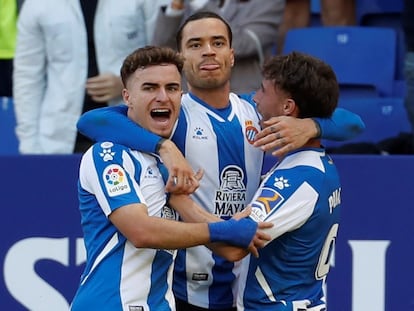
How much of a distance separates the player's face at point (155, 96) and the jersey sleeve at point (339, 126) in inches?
23.6

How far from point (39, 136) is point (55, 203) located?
1.12 metres

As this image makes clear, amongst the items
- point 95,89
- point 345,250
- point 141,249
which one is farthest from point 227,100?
point 95,89

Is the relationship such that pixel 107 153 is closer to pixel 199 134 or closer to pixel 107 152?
pixel 107 152

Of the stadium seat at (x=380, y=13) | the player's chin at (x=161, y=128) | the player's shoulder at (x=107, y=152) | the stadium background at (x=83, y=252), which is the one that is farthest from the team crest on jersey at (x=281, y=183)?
the stadium seat at (x=380, y=13)

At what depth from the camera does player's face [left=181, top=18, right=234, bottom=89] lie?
516 cm

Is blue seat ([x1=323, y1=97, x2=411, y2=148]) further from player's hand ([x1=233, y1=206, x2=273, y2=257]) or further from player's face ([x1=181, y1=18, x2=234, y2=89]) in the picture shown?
player's hand ([x1=233, y1=206, x2=273, y2=257])

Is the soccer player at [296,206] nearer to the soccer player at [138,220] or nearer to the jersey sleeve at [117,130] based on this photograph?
the soccer player at [138,220]

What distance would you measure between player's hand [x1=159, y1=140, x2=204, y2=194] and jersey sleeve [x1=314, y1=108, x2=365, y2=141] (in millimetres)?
567

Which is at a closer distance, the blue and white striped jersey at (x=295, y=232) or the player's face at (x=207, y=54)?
the blue and white striped jersey at (x=295, y=232)

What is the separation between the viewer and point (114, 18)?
7.35 metres

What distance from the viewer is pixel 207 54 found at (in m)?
5.15

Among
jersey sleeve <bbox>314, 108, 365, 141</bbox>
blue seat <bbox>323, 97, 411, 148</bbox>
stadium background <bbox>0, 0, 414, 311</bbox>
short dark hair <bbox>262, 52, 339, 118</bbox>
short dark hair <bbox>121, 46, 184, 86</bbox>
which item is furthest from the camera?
blue seat <bbox>323, 97, 411, 148</bbox>

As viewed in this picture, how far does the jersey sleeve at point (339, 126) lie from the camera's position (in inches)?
194

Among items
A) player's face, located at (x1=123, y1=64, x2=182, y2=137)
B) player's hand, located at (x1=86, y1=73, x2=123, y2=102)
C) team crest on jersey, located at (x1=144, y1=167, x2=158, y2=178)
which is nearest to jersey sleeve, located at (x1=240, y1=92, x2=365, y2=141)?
player's face, located at (x1=123, y1=64, x2=182, y2=137)
